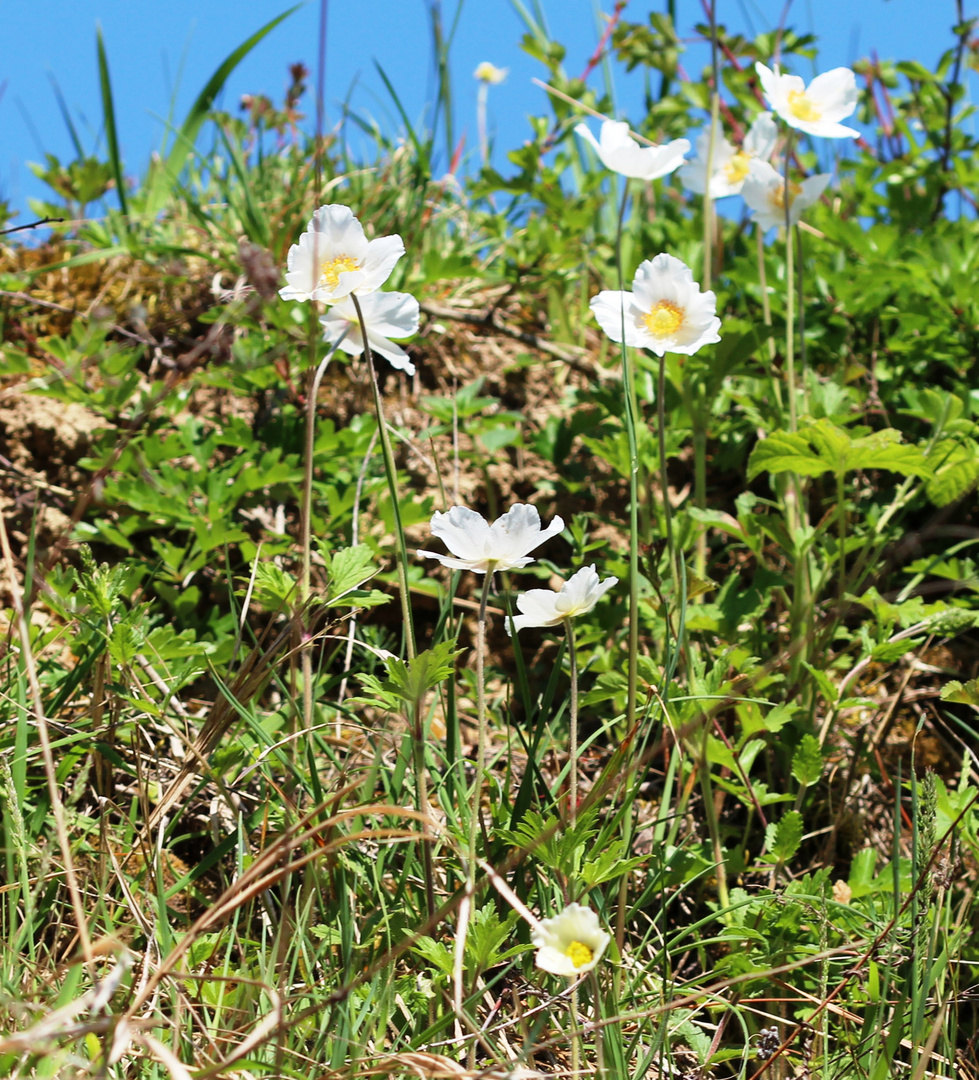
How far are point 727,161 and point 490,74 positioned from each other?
2637 millimetres

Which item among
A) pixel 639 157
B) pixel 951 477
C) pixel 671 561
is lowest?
pixel 671 561

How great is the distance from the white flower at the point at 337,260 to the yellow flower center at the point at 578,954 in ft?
2.90

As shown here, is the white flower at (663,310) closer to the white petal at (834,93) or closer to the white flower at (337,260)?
the white flower at (337,260)

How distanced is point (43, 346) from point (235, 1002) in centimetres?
174

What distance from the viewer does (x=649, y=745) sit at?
1.87 metres

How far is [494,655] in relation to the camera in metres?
2.41

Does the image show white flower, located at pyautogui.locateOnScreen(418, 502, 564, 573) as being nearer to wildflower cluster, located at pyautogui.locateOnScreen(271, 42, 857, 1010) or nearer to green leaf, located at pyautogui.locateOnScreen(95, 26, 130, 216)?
wildflower cluster, located at pyautogui.locateOnScreen(271, 42, 857, 1010)

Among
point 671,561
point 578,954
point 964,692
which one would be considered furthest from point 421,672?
point 964,692

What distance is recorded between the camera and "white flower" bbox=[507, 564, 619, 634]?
125cm

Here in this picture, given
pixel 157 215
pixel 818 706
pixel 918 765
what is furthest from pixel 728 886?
pixel 157 215

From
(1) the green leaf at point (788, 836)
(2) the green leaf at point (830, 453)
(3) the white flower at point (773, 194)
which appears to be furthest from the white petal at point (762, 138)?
(1) the green leaf at point (788, 836)

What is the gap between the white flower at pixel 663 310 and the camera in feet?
5.04

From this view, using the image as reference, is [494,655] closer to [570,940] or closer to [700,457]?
[700,457]

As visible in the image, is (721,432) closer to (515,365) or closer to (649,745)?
(515,365)
